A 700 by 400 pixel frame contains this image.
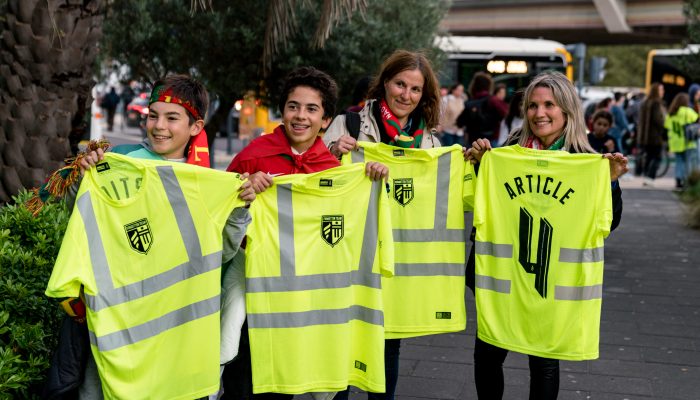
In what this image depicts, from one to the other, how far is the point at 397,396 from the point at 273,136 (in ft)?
6.45

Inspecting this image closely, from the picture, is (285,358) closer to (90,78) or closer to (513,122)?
(90,78)

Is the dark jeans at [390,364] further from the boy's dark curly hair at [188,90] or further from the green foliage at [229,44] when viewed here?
the green foliage at [229,44]

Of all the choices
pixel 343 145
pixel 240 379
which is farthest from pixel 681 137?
pixel 240 379

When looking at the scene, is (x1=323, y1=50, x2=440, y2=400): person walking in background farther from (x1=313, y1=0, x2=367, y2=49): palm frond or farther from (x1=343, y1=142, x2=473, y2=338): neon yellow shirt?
(x1=313, y1=0, x2=367, y2=49): palm frond

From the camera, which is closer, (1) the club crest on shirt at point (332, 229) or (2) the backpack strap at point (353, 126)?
(1) the club crest on shirt at point (332, 229)

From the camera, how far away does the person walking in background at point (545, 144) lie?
14.2ft

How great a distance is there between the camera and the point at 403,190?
4582 mm

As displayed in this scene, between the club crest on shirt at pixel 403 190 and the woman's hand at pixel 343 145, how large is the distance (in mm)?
290

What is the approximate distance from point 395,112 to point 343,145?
365 millimetres

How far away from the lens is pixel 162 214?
363 centimetres

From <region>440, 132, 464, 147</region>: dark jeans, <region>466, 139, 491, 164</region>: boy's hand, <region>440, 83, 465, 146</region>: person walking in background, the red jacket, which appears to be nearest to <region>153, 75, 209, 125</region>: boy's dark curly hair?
the red jacket

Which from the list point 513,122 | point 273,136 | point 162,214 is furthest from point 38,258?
point 513,122

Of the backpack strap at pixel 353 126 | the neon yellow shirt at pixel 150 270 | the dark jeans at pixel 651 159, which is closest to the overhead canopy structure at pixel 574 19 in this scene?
the dark jeans at pixel 651 159

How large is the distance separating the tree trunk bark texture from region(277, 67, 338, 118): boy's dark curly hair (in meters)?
2.02
